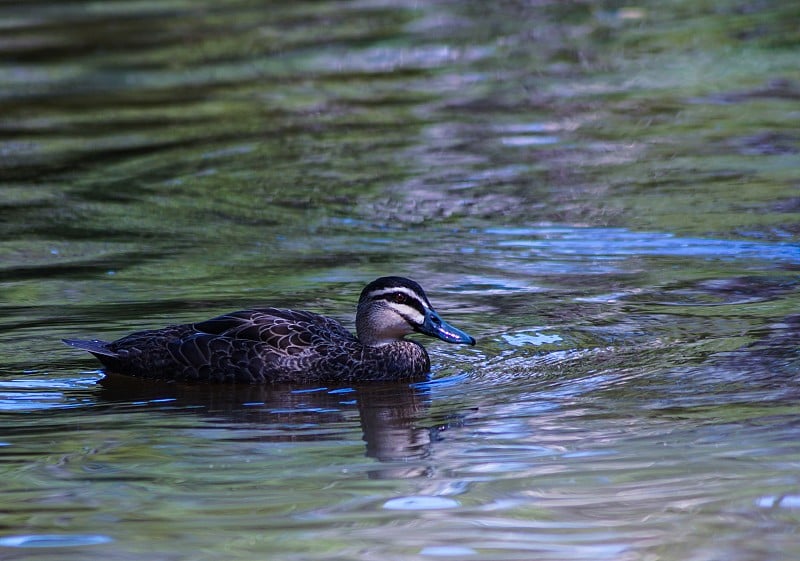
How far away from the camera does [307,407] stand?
9812 millimetres

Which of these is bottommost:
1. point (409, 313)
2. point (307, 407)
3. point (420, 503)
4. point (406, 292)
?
point (420, 503)

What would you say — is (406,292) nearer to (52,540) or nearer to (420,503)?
(420,503)

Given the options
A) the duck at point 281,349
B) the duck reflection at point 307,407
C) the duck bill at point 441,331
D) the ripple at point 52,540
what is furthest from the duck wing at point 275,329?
the ripple at point 52,540

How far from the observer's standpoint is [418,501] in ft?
25.2

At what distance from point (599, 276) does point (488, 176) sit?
4.30 metres

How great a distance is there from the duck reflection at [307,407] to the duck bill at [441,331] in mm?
370

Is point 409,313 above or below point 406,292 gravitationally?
below

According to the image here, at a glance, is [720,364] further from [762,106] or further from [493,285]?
[762,106]

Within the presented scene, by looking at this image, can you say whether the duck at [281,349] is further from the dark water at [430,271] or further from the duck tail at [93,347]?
the dark water at [430,271]

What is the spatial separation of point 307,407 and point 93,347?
62.0 inches

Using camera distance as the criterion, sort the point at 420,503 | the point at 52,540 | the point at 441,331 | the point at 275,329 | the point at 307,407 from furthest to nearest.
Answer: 1. the point at 275,329
2. the point at 441,331
3. the point at 307,407
4. the point at 420,503
5. the point at 52,540

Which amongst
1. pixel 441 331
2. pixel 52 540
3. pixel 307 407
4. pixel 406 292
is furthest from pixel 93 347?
pixel 52 540

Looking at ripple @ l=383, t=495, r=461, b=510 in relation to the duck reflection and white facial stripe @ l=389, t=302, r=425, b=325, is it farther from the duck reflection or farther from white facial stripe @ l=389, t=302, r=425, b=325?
white facial stripe @ l=389, t=302, r=425, b=325

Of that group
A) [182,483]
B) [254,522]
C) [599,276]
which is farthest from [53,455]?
[599,276]
